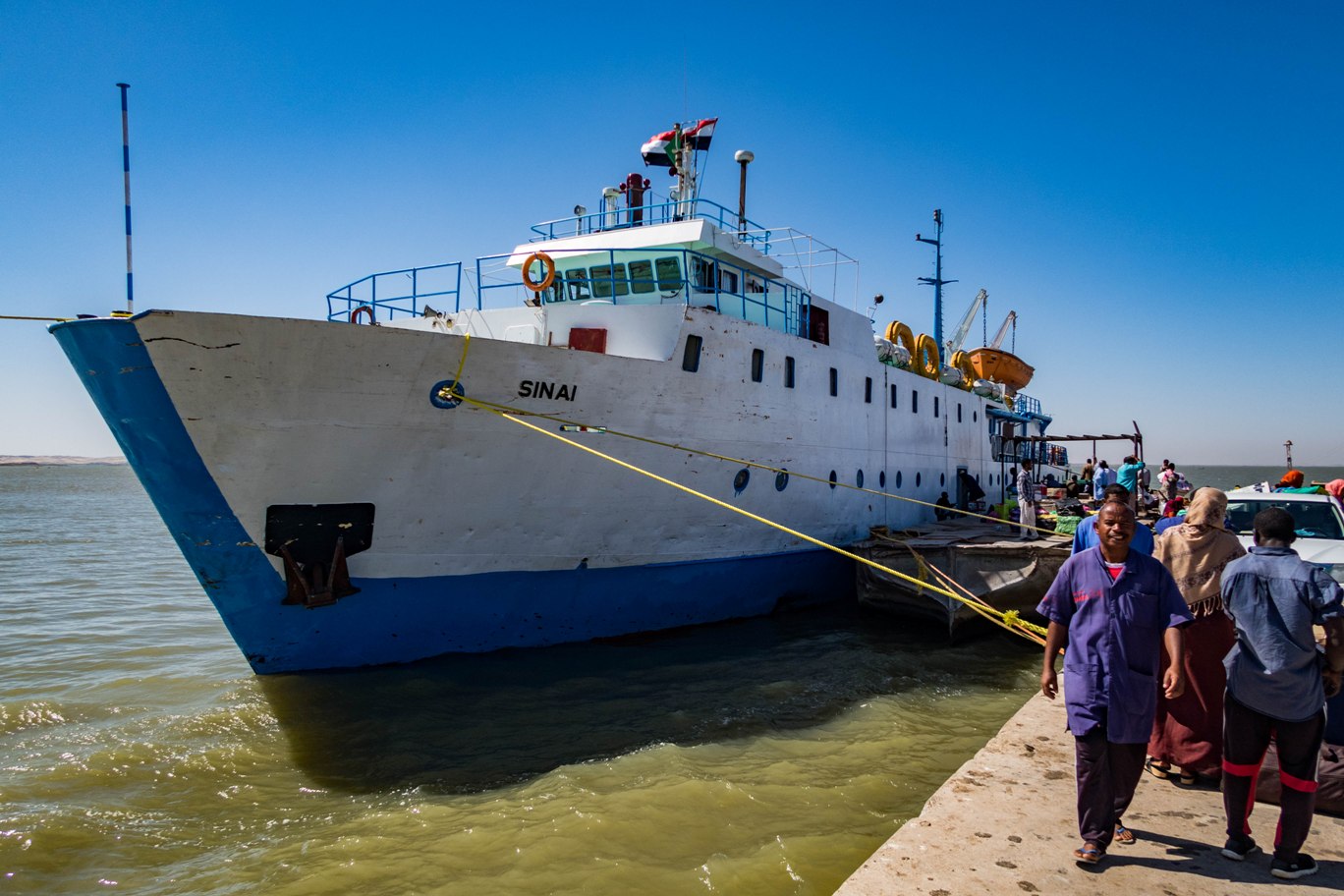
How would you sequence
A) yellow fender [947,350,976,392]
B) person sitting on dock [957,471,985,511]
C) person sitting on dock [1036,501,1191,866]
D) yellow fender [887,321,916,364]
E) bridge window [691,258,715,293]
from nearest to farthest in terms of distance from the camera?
person sitting on dock [1036,501,1191,866] < bridge window [691,258,715,293] < yellow fender [887,321,916,364] < person sitting on dock [957,471,985,511] < yellow fender [947,350,976,392]

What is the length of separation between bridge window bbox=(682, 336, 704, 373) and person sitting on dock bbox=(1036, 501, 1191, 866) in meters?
6.74

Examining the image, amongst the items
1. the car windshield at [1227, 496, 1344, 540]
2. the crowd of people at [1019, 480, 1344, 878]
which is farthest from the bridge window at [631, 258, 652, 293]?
the crowd of people at [1019, 480, 1344, 878]

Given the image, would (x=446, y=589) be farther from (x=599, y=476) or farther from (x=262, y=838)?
(x=262, y=838)

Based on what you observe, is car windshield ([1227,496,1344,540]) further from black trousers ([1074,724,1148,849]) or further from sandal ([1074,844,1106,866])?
sandal ([1074,844,1106,866])

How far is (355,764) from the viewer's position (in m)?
6.47

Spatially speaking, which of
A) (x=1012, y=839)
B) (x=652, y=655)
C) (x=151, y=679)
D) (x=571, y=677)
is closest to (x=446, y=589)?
(x=571, y=677)

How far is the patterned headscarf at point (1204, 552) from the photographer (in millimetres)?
4285

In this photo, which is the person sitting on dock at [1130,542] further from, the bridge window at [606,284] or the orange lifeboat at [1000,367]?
the orange lifeboat at [1000,367]

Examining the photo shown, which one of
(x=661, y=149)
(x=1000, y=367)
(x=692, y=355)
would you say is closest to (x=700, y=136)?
(x=661, y=149)

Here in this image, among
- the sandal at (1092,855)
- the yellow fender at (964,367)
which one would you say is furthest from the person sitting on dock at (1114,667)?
the yellow fender at (964,367)

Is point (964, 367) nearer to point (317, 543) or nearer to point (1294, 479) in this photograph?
point (1294, 479)

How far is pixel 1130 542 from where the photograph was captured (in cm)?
367

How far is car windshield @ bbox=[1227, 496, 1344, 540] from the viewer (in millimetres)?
8330

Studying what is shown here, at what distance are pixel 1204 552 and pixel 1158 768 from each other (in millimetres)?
1464
